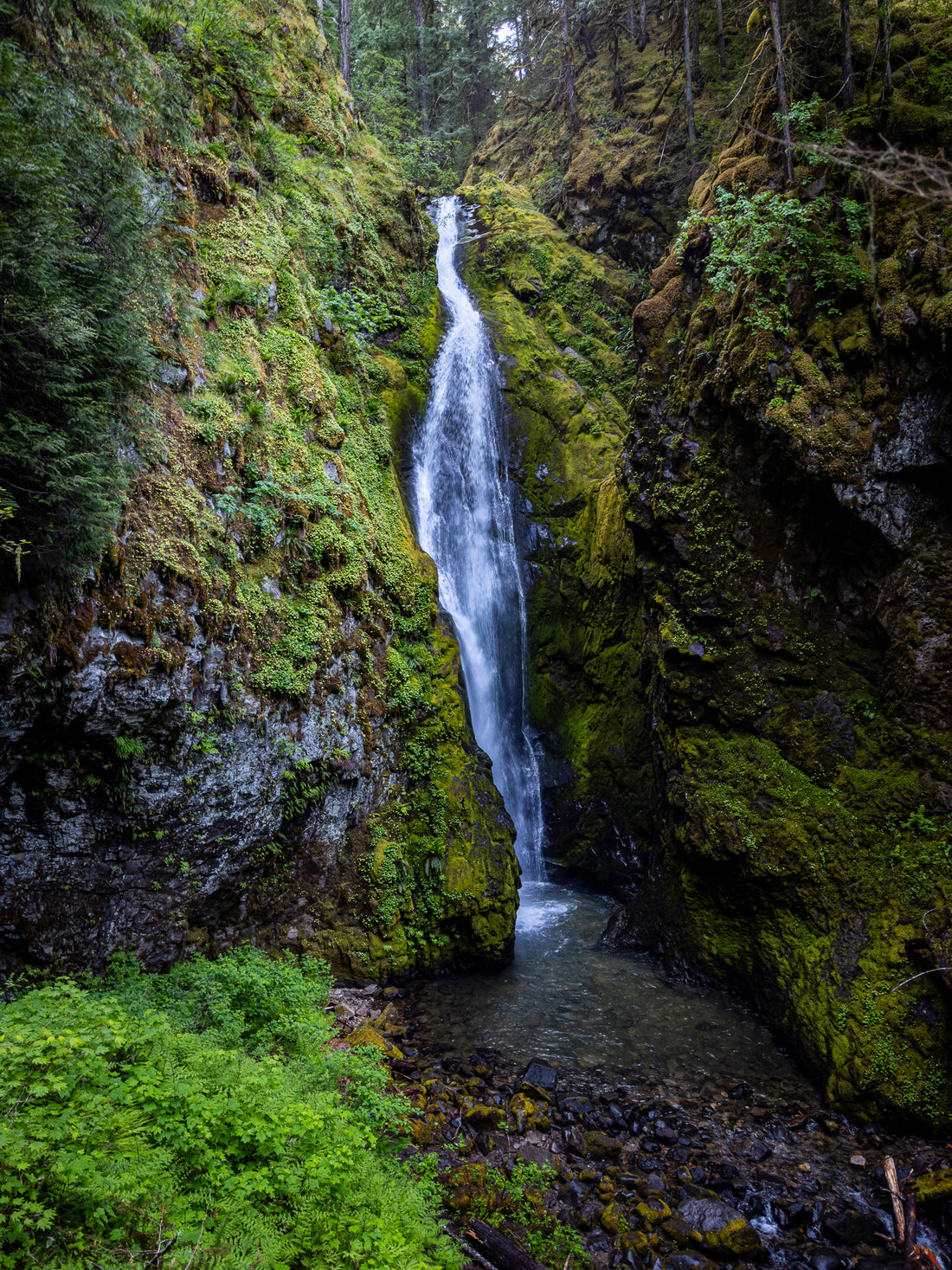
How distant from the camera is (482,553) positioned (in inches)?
532

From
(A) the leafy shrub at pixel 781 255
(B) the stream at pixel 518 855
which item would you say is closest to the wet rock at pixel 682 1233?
(B) the stream at pixel 518 855

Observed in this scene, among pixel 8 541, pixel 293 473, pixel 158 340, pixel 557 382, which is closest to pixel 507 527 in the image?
pixel 557 382

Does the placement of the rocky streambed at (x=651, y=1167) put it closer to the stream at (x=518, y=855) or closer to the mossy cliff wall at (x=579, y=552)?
the stream at (x=518, y=855)

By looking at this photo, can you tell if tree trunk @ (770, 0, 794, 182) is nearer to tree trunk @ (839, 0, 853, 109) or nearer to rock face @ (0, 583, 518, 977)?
tree trunk @ (839, 0, 853, 109)

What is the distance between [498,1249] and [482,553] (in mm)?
10999

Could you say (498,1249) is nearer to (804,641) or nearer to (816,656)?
(816,656)

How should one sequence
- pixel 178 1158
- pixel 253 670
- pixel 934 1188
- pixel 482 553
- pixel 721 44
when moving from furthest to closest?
pixel 721 44 < pixel 482 553 < pixel 253 670 < pixel 934 1188 < pixel 178 1158

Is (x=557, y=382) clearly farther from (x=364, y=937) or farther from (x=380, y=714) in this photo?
(x=364, y=937)

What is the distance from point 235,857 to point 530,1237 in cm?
402

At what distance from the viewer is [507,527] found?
1405cm

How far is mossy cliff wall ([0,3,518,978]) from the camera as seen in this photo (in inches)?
201

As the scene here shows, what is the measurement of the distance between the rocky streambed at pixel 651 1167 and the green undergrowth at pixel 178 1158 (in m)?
1.02

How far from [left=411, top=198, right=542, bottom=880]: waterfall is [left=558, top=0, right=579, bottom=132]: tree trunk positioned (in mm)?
11504

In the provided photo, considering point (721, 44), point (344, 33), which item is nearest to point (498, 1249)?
point (721, 44)
